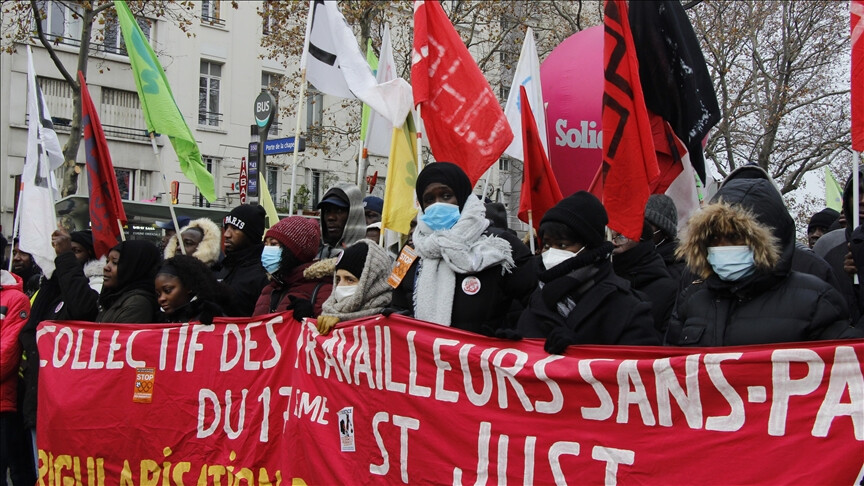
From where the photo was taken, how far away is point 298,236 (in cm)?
567

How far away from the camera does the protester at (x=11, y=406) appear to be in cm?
609

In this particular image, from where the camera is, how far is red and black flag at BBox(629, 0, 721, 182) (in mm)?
4977

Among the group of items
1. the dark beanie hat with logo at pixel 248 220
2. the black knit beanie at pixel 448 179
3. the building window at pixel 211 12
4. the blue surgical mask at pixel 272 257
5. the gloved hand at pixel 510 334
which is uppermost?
the building window at pixel 211 12

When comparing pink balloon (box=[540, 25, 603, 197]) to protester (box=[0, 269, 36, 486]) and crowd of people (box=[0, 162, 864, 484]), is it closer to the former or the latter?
crowd of people (box=[0, 162, 864, 484])

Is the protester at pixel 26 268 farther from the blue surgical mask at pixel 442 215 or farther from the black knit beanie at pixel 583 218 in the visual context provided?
the black knit beanie at pixel 583 218

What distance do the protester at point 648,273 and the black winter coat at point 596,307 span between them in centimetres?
90

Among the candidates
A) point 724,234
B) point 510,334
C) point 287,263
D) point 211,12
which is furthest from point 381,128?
point 211,12

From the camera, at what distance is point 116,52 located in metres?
29.3

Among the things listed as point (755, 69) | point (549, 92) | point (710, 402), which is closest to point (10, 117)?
point (755, 69)

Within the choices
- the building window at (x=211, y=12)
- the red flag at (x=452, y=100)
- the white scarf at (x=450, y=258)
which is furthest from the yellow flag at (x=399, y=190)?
the building window at (x=211, y=12)

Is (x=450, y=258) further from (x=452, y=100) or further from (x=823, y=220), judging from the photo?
(x=823, y=220)

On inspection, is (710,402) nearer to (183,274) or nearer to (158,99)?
(183,274)

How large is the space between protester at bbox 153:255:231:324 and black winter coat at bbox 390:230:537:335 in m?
1.75

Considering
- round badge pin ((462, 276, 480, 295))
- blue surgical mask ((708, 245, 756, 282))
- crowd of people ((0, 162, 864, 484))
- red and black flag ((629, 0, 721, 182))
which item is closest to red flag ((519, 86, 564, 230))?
crowd of people ((0, 162, 864, 484))
